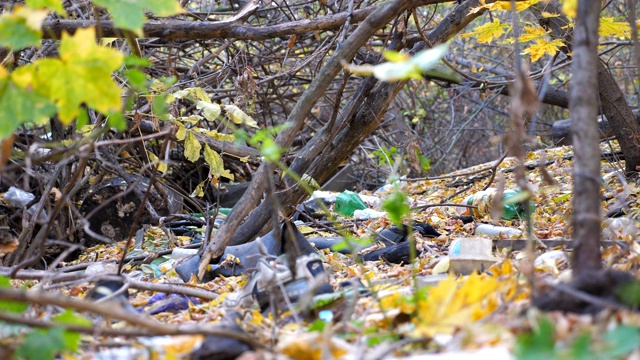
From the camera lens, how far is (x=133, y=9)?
1.41m

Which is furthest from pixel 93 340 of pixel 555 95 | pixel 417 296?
pixel 555 95

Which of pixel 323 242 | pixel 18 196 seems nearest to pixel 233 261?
pixel 323 242

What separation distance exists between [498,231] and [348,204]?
4.97 feet

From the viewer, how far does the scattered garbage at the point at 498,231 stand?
9.87 ft

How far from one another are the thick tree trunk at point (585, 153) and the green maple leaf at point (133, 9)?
0.85 metres

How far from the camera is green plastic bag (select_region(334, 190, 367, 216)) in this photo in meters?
4.48

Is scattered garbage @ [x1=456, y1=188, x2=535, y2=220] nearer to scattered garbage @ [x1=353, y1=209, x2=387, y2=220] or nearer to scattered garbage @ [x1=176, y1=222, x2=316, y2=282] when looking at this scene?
scattered garbage @ [x1=353, y1=209, x2=387, y2=220]

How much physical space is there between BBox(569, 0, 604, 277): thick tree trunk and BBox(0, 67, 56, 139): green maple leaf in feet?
3.51

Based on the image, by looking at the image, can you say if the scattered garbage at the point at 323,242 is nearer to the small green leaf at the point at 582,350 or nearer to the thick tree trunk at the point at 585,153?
the thick tree trunk at the point at 585,153

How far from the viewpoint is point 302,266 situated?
1806mm

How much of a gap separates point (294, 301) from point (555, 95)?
4.91m

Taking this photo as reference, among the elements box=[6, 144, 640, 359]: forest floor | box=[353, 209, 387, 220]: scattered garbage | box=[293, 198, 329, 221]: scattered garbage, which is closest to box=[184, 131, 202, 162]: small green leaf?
box=[6, 144, 640, 359]: forest floor

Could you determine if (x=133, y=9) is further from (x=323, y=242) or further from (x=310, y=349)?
(x=323, y=242)

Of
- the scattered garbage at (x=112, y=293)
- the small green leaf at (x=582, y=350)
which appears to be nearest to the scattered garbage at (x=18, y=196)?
the scattered garbage at (x=112, y=293)
